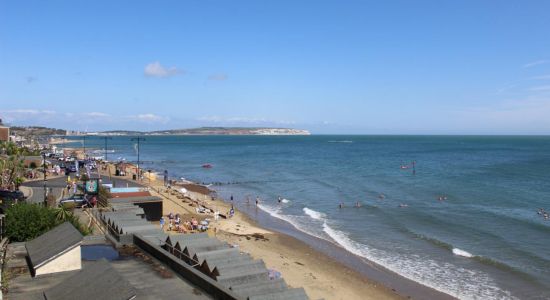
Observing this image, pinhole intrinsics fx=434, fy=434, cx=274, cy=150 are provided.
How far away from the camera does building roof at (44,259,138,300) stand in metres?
8.70

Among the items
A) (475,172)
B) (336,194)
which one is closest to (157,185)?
(336,194)

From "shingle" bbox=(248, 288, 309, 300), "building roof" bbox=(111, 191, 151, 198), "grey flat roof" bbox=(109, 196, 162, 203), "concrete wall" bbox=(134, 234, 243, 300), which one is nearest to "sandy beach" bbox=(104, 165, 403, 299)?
"building roof" bbox=(111, 191, 151, 198)

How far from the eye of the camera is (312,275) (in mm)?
23484

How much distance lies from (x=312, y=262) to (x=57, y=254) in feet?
54.2

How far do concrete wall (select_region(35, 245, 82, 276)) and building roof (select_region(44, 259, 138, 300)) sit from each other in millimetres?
3349

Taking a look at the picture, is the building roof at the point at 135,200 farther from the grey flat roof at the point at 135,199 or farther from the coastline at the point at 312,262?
the coastline at the point at 312,262

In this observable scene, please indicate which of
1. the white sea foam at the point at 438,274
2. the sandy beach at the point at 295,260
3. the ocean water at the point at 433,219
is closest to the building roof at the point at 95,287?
the sandy beach at the point at 295,260

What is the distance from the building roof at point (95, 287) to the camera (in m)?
8.70

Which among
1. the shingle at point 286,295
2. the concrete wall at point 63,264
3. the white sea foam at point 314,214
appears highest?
the concrete wall at point 63,264

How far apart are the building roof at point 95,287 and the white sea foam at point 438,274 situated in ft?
57.6

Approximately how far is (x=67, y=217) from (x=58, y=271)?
25.5 feet

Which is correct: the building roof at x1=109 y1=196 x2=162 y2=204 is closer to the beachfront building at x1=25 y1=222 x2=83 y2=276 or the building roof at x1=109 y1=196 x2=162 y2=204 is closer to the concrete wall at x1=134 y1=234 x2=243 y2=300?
the concrete wall at x1=134 y1=234 x2=243 y2=300

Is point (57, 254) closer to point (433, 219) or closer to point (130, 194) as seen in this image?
point (130, 194)

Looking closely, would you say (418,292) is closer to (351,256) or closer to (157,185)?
(351,256)
